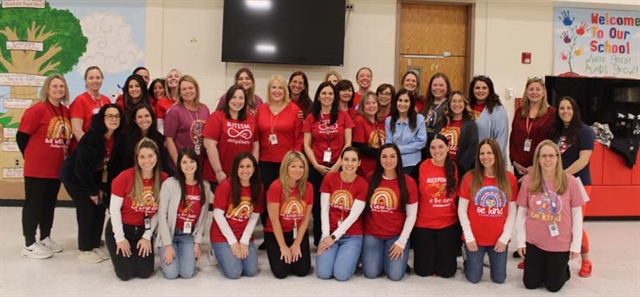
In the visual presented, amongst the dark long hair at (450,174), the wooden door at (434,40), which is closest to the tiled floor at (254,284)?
the dark long hair at (450,174)

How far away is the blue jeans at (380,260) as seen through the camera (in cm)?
319

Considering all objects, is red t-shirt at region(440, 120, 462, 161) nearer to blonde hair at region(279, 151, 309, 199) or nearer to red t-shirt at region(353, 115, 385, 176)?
red t-shirt at region(353, 115, 385, 176)

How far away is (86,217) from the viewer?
3545 mm

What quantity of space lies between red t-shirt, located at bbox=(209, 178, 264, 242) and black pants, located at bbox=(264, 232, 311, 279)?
0.20 meters

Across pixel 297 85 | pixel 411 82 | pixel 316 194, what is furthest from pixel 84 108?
pixel 411 82

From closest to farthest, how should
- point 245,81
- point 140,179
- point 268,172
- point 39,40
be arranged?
point 140,179, point 268,172, point 245,81, point 39,40

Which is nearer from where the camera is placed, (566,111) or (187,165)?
(187,165)

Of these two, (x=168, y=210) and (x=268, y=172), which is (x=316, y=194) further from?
(x=168, y=210)

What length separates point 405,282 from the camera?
3.18m

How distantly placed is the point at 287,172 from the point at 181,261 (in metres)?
0.91

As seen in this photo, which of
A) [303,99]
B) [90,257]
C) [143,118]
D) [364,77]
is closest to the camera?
[143,118]

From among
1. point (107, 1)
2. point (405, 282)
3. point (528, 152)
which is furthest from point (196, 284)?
point (107, 1)

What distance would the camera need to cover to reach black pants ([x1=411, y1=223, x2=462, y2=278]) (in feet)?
10.7

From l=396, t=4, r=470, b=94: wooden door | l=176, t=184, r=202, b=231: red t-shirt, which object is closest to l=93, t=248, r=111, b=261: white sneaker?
l=176, t=184, r=202, b=231: red t-shirt
